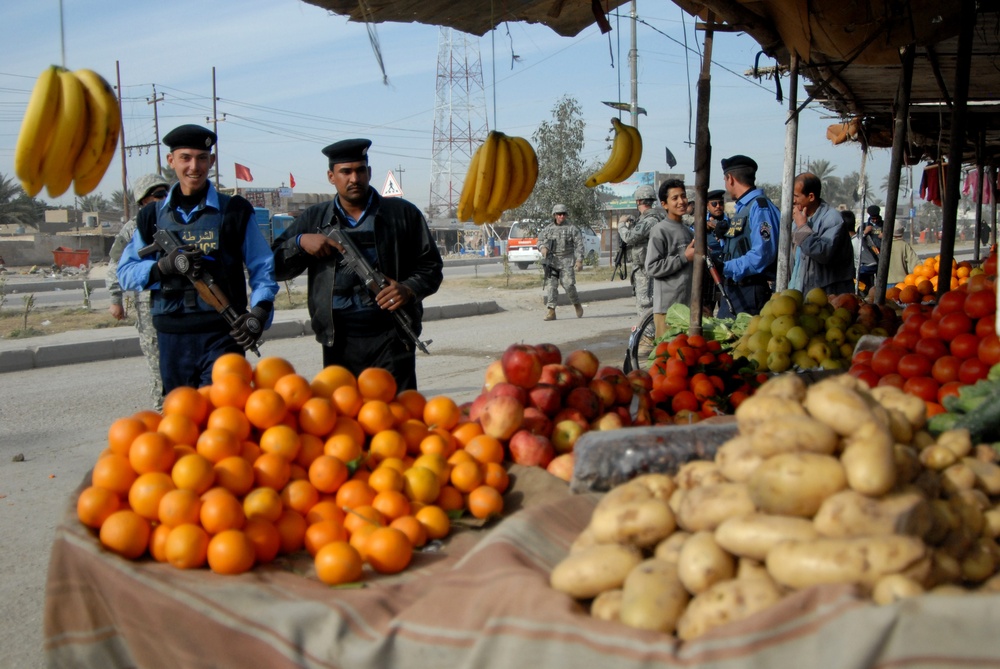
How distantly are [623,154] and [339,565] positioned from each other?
3.10 metres

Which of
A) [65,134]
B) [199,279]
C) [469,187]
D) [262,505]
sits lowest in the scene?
[262,505]

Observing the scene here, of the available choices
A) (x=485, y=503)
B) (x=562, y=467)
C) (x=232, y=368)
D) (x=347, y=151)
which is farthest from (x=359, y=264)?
(x=485, y=503)

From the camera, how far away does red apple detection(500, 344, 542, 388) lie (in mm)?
3211

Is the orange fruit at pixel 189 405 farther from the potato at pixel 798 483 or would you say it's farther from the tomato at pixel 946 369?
the tomato at pixel 946 369

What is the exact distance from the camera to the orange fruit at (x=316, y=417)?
9.00ft

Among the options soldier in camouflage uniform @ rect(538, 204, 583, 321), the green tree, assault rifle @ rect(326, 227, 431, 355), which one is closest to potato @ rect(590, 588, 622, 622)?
assault rifle @ rect(326, 227, 431, 355)

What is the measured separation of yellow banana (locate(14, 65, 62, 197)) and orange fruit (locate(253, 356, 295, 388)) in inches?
39.9

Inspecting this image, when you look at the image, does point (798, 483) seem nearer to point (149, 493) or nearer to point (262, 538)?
point (262, 538)

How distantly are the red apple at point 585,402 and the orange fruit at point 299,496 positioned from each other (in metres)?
1.08

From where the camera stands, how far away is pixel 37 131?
2.91m

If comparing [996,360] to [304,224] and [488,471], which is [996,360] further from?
[304,224]

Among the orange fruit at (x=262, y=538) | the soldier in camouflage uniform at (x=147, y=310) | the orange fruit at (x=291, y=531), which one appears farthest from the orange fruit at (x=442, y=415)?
the soldier in camouflage uniform at (x=147, y=310)

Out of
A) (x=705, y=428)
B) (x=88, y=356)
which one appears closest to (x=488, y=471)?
(x=705, y=428)

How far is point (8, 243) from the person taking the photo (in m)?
37.7
